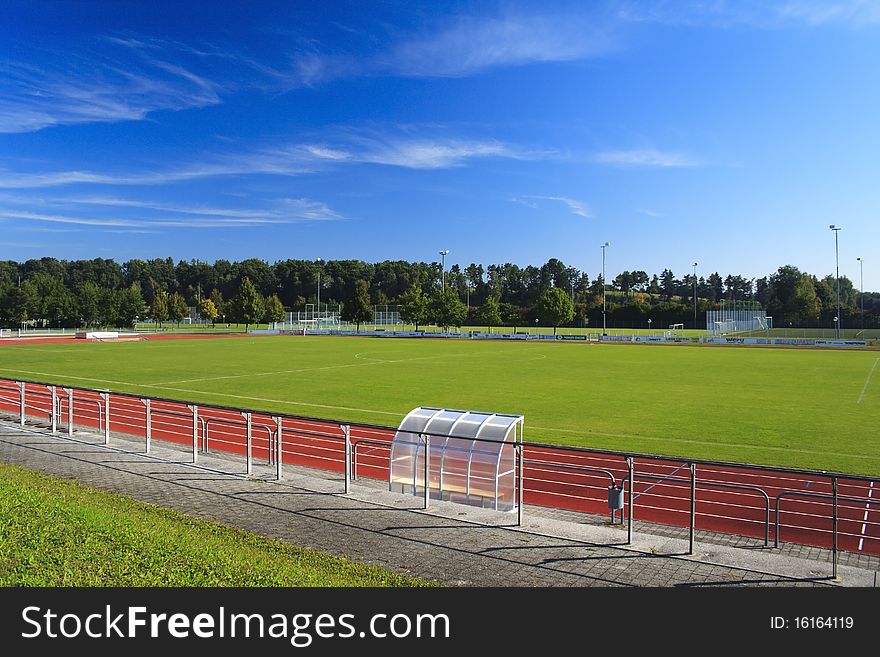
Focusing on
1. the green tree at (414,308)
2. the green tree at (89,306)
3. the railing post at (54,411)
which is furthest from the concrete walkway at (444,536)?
the green tree at (89,306)

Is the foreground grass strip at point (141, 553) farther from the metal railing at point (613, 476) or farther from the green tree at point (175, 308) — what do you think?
the green tree at point (175, 308)

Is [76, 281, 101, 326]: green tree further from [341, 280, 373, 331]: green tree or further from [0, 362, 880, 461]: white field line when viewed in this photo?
[0, 362, 880, 461]: white field line

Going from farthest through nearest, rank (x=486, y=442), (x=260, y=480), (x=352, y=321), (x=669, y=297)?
1. (x=669, y=297)
2. (x=352, y=321)
3. (x=260, y=480)
4. (x=486, y=442)

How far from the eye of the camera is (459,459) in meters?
9.81

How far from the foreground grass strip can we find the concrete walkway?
0.47 m

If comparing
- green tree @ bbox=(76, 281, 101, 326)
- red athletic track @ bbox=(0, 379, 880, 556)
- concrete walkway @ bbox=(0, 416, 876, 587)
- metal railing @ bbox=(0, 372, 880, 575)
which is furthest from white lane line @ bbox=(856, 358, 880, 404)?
green tree @ bbox=(76, 281, 101, 326)

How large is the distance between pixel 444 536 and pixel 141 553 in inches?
138

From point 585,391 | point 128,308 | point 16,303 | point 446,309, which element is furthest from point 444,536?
point 128,308

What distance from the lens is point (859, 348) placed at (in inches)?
2434

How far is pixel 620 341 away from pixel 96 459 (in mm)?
69101

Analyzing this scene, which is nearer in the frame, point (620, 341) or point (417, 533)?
point (417, 533)
